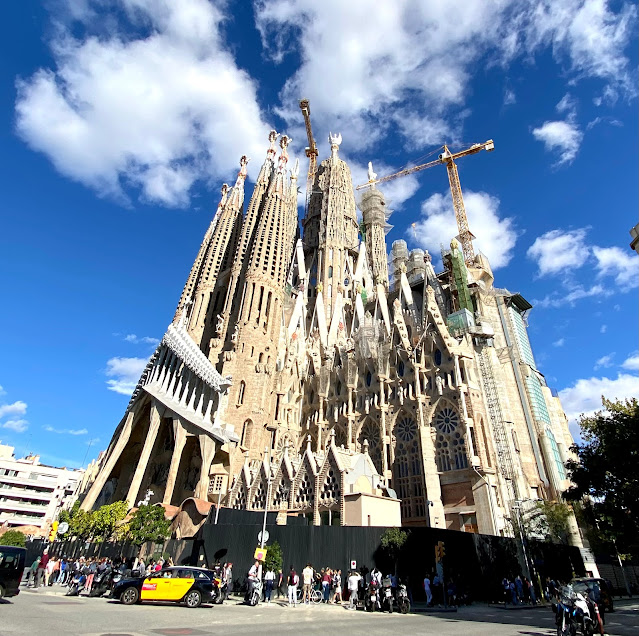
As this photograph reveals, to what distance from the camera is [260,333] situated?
39.7 m

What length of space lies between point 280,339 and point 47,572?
2569 centimetres

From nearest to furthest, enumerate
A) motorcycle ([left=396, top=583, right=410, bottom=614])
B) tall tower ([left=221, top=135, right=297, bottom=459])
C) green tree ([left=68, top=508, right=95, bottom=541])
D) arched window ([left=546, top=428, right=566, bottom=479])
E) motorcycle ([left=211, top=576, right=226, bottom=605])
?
motorcycle ([left=211, top=576, right=226, bottom=605]) < motorcycle ([left=396, top=583, right=410, bottom=614]) < green tree ([left=68, top=508, right=95, bottom=541]) < tall tower ([left=221, top=135, right=297, bottom=459]) < arched window ([left=546, top=428, right=566, bottom=479])

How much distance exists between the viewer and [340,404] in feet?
128

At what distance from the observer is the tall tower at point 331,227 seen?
175 ft

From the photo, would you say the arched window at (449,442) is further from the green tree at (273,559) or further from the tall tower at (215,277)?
the tall tower at (215,277)

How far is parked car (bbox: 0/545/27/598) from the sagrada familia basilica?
15.8 meters

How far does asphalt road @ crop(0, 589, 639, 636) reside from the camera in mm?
7860

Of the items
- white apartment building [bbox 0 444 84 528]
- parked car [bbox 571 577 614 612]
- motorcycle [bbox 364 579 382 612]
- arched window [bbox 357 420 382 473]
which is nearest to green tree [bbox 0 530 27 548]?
white apartment building [bbox 0 444 84 528]

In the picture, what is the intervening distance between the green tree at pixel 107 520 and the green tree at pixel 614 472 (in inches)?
1044

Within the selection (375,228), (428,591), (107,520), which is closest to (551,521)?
(428,591)

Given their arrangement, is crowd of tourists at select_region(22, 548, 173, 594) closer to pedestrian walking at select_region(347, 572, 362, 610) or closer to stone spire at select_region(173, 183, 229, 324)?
pedestrian walking at select_region(347, 572, 362, 610)

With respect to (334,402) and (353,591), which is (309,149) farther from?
(353,591)

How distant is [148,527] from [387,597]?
14487 millimetres

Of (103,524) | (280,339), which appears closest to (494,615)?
(103,524)
